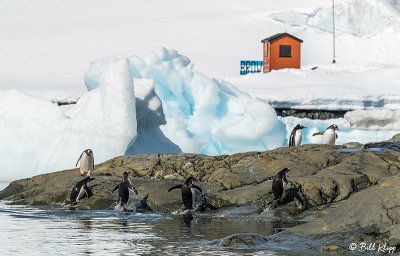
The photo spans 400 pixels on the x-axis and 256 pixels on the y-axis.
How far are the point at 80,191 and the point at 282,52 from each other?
37.1 metres

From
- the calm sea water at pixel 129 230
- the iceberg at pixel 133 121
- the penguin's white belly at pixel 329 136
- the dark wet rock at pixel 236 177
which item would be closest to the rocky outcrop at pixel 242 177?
the dark wet rock at pixel 236 177

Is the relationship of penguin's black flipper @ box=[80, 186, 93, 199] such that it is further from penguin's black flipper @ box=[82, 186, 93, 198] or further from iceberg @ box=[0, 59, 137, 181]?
iceberg @ box=[0, 59, 137, 181]

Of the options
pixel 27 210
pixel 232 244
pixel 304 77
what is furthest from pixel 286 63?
pixel 232 244

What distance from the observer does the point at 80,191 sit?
14.5 m

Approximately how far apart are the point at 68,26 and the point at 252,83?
42084 mm

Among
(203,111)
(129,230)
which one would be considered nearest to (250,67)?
(203,111)

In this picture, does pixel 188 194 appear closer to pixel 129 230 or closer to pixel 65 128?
pixel 129 230

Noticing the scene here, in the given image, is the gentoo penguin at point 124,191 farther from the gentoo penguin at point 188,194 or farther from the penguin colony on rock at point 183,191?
the gentoo penguin at point 188,194

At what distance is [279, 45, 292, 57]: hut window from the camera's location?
50062 mm

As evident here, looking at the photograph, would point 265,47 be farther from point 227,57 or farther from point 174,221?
point 174,221

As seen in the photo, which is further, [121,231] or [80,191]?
[80,191]

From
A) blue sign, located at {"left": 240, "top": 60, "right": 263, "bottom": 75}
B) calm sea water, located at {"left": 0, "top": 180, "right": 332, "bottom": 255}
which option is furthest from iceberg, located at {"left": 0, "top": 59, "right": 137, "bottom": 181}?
blue sign, located at {"left": 240, "top": 60, "right": 263, "bottom": 75}

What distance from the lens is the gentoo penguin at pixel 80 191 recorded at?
14508 millimetres

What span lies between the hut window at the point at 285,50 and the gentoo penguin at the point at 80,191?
36821 millimetres
